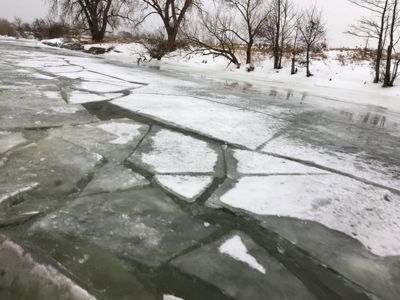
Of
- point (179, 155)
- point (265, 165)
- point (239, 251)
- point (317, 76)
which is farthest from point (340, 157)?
point (317, 76)

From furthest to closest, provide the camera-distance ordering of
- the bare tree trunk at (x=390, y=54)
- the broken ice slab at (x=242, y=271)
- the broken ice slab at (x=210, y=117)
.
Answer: the bare tree trunk at (x=390, y=54) < the broken ice slab at (x=210, y=117) < the broken ice slab at (x=242, y=271)

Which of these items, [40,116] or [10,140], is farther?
[40,116]

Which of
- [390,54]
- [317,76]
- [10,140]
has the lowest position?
[10,140]

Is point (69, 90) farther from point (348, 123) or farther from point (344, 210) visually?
point (344, 210)

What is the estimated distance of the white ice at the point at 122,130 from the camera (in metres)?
3.28

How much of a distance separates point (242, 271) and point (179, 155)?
4.94 feet

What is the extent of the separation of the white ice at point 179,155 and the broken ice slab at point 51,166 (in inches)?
18.8

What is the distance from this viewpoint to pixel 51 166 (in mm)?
2564

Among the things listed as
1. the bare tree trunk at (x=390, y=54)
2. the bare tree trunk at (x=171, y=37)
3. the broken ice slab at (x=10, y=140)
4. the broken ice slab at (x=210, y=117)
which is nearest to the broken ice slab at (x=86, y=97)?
the broken ice slab at (x=210, y=117)

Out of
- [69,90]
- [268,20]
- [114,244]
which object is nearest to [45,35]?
[268,20]

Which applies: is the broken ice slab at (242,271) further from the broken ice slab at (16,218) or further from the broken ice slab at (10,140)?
the broken ice slab at (10,140)

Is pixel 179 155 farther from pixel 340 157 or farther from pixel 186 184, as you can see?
pixel 340 157

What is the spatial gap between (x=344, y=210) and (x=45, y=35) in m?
32.7

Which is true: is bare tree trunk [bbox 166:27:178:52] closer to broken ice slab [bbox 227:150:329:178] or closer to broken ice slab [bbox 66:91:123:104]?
broken ice slab [bbox 66:91:123:104]
